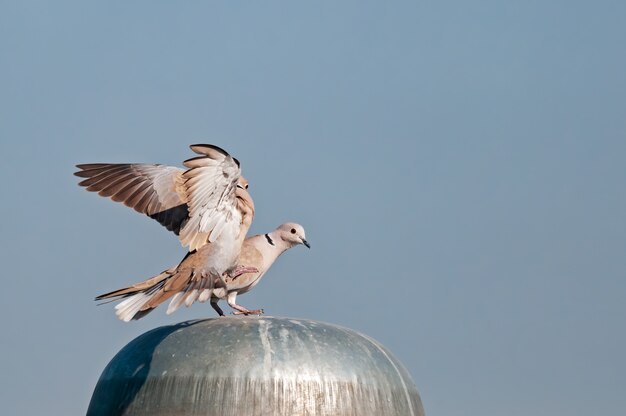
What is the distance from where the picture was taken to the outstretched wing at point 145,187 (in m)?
14.8

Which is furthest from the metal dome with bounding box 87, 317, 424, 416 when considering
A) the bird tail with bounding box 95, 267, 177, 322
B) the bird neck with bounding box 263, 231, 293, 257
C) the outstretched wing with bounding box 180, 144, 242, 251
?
the bird neck with bounding box 263, 231, 293, 257

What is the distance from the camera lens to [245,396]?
10820 millimetres

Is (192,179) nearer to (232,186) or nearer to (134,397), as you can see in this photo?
(232,186)

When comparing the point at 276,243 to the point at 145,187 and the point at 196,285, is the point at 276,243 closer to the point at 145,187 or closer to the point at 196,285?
the point at 145,187

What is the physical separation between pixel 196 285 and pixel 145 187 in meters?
2.33

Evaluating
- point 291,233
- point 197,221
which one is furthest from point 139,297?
point 291,233

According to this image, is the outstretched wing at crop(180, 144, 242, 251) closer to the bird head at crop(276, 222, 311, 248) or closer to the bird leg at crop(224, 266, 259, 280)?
the bird leg at crop(224, 266, 259, 280)

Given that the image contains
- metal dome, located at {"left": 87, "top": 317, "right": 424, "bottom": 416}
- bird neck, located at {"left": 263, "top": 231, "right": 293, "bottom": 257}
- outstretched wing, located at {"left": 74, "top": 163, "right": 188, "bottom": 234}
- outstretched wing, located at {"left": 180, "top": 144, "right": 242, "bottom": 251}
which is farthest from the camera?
bird neck, located at {"left": 263, "top": 231, "right": 293, "bottom": 257}

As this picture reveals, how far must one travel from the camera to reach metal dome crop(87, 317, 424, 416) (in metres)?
10.9

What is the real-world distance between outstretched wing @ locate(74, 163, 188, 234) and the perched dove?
0.88 metres

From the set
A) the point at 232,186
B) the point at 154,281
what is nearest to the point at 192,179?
the point at 232,186

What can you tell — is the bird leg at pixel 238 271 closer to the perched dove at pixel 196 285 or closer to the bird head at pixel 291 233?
the perched dove at pixel 196 285

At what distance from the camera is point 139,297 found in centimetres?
1308

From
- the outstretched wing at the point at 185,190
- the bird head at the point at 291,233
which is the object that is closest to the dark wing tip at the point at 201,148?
the outstretched wing at the point at 185,190
